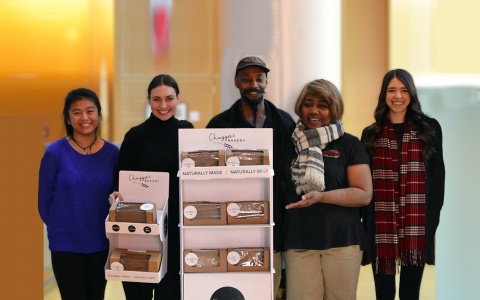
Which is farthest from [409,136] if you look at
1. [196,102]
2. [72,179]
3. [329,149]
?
[196,102]

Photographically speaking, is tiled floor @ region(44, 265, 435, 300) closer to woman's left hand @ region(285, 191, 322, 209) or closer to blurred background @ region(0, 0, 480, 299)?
blurred background @ region(0, 0, 480, 299)

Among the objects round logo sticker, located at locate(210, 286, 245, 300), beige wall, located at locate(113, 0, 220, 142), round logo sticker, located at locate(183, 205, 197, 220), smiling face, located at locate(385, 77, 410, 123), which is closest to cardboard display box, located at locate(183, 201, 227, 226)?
round logo sticker, located at locate(183, 205, 197, 220)

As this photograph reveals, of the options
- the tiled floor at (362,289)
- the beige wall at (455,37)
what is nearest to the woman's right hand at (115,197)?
the tiled floor at (362,289)

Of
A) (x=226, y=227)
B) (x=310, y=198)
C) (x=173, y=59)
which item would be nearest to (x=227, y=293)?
(x=226, y=227)

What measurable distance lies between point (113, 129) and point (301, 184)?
8776mm

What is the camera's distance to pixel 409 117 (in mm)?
3660

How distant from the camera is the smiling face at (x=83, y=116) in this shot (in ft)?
11.4

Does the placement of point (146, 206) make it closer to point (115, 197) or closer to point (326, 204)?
point (115, 197)

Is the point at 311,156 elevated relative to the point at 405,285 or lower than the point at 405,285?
elevated

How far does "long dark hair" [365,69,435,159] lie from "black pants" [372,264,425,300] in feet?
2.02

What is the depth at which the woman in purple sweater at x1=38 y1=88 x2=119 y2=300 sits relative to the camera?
343 cm

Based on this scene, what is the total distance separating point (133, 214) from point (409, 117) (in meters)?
1.53

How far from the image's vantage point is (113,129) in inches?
464

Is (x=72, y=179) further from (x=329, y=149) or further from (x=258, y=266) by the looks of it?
(x=329, y=149)
